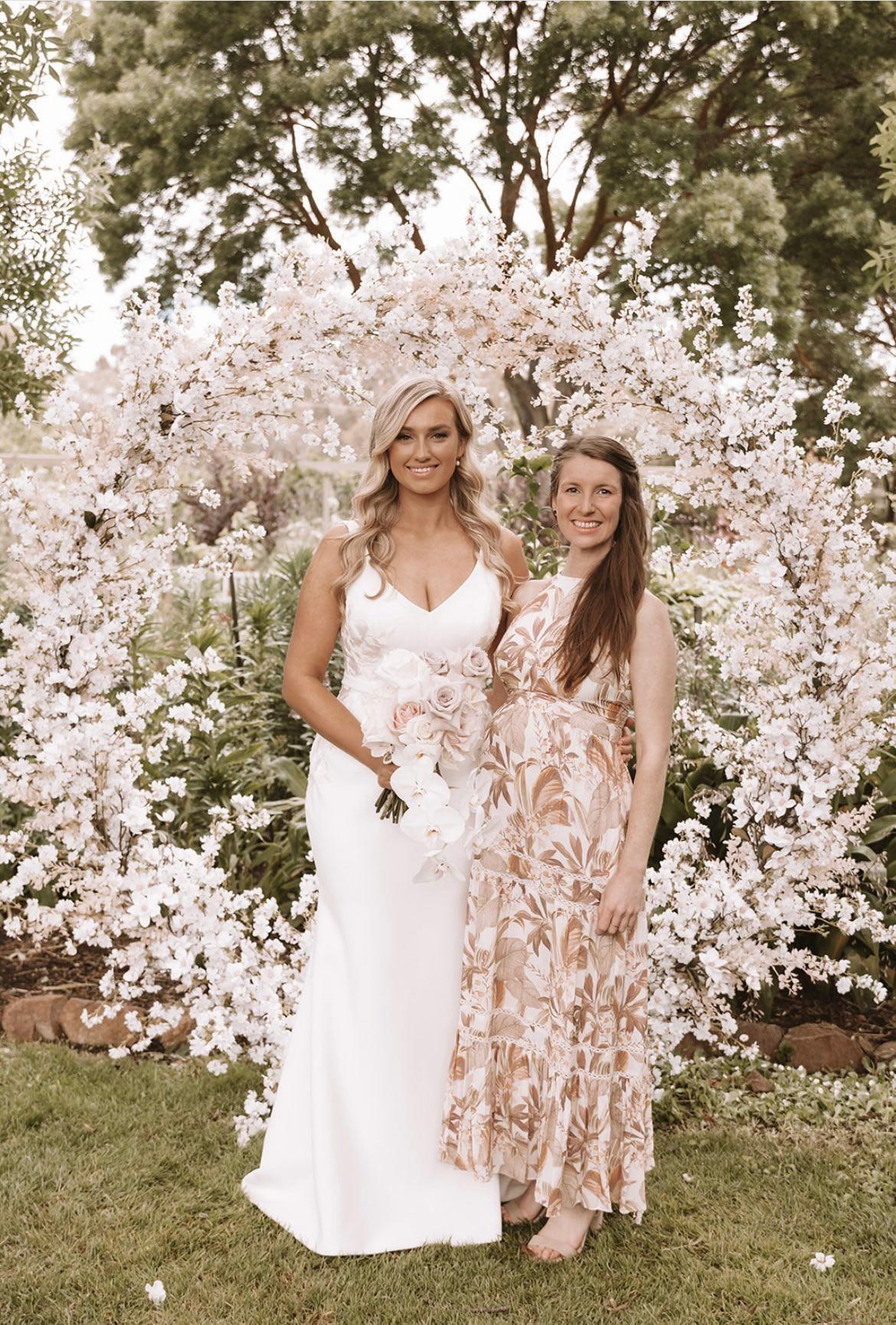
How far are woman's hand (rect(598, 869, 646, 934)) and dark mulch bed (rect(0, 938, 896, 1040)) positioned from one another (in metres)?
1.85

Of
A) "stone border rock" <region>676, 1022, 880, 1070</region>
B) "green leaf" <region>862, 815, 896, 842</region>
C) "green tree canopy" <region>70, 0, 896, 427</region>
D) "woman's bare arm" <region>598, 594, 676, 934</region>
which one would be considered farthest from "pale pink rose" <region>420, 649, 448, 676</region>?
"green tree canopy" <region>70, 0, 896, 427</region>

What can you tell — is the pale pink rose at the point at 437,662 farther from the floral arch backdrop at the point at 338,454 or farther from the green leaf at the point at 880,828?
the green leaf at the point at 880,828

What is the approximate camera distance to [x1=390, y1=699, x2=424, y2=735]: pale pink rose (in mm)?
2826

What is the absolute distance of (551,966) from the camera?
125 inches

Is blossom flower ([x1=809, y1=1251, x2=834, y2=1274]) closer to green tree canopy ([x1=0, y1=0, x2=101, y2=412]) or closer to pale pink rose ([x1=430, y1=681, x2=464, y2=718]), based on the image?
pale pink rose ([x1=430, y1=681, x2=464, y2=718])

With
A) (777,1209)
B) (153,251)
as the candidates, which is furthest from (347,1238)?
(153,251)

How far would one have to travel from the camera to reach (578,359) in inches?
162

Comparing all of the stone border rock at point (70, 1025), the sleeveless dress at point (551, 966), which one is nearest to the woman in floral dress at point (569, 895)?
the sleeveless dress at point (551, 966)

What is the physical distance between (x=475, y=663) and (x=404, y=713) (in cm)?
25

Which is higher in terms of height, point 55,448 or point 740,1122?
point 55,448

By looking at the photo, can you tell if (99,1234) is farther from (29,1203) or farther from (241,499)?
(241,499)

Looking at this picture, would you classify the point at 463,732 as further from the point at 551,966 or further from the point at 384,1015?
the point at 384,1015

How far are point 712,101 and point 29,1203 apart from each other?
672 inches

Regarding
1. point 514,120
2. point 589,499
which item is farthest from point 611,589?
point 514,120
